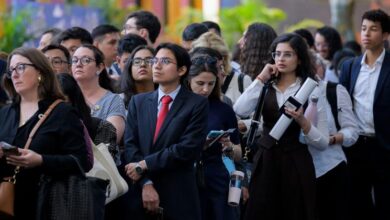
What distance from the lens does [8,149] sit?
25.0ft

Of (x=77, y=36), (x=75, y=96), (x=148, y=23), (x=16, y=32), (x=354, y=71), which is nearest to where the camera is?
(x=75, y=96)

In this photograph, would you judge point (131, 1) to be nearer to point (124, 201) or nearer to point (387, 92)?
point (387, 92)

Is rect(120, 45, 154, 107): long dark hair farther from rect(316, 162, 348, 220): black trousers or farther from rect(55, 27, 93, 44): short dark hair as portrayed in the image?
rect(316, 162, 348, 220): black trousers

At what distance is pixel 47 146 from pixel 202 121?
1.67 meters

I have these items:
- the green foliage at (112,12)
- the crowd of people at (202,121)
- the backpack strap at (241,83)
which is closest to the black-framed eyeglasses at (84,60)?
the crowd of people at (202,121)

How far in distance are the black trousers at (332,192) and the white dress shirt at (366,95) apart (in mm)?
860

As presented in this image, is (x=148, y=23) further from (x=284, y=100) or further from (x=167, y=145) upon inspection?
(x=167, y=145)

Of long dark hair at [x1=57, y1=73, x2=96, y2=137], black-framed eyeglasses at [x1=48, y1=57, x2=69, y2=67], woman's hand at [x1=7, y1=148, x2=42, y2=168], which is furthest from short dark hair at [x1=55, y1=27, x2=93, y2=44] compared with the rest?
woman's hand at [x1=7, y1=148, x2=42, y2=168]

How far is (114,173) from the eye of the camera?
871 centimetres

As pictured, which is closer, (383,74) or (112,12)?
(383,74)

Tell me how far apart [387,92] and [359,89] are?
0.31 meters

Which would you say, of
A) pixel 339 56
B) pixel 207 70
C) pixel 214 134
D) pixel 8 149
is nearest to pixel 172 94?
pixel 214 134

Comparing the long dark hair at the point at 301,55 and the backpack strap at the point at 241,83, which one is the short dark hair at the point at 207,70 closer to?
the long dark hair at the point at 301,55

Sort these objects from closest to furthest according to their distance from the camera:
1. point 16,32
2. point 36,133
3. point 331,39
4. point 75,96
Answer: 1. point 36,133
2. point 75,96
3. point 331,39
4. point 16,32
